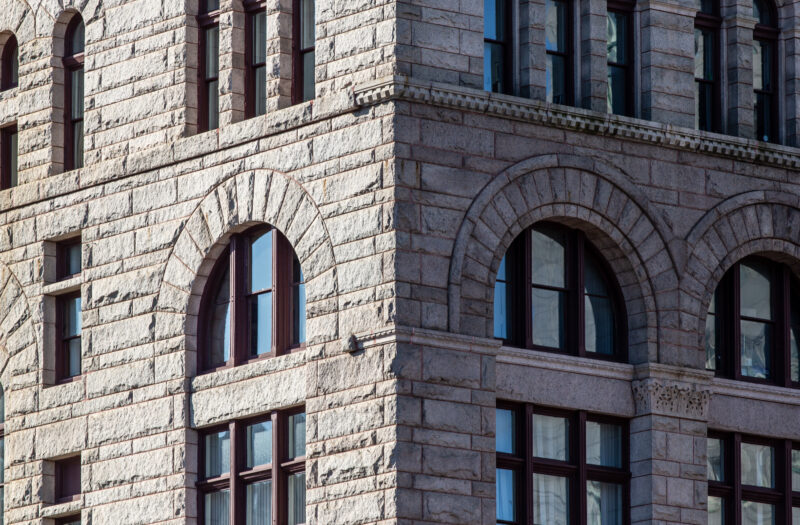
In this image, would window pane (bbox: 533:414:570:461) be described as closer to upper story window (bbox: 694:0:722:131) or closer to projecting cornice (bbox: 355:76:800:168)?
projecting cornice (bbox: 355:76:800:168)

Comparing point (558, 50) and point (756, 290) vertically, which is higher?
point (558, 50)

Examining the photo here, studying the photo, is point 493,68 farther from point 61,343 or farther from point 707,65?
point 61,343

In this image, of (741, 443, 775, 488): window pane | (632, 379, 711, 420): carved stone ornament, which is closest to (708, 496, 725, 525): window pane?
(741, 443, 775, 488): window pane

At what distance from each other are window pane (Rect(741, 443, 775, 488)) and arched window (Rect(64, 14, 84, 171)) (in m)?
12.1

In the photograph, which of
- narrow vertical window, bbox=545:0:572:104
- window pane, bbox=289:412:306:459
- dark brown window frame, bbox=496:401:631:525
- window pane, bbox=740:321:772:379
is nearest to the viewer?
dark brown window frame, bbox=496:401:631:525

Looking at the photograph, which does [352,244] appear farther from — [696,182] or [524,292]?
[696,182]

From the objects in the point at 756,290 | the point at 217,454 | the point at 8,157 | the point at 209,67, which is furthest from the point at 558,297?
the point at 8,157

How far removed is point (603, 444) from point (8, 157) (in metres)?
12.2

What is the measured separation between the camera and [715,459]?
132 feet

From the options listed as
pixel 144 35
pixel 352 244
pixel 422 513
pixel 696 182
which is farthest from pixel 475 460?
pixel 144 35

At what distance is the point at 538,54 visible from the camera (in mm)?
39281

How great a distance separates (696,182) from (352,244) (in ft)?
19.5

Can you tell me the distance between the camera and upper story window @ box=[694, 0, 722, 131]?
136 ft

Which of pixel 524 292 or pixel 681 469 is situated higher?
pixel 524 292
